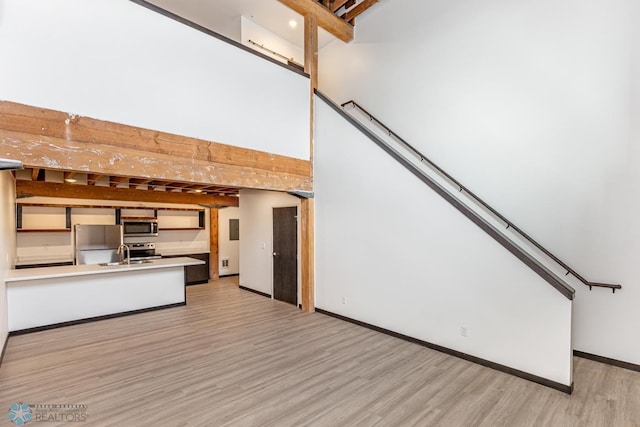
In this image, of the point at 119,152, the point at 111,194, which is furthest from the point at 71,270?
the point at 119,152

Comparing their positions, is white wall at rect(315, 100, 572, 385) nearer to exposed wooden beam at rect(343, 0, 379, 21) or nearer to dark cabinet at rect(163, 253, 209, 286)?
exposed wooden beam at rect(343, 0, 379, 21)

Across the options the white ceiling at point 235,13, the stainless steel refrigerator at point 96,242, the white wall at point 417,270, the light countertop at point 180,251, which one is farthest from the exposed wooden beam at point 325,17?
the stainless steel refrigerator at point 96,242

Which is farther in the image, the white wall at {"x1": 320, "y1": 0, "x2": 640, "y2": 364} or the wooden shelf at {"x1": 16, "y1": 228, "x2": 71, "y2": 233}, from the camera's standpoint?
the wooden shelf at {"x1": 16, "y1": 228, "x2": 71, "y2": 233}

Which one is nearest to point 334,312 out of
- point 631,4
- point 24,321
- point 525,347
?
point 525,347

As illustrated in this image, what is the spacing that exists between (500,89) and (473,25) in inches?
46.7

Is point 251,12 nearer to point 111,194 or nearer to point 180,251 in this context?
point 111,194

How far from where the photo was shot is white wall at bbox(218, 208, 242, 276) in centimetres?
897

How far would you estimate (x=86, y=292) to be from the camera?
5.00m

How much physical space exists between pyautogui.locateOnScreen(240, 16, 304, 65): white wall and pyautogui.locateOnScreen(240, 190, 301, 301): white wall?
320 centimetres

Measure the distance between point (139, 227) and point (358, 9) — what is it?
7.06 m

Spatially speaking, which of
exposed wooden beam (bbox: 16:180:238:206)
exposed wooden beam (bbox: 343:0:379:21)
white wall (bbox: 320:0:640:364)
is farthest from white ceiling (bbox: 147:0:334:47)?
exposed wooden beam (bbox: 16:180:238:206)

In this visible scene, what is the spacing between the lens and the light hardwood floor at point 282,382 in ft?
8.59

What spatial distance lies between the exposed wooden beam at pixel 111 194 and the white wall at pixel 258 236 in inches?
50.8

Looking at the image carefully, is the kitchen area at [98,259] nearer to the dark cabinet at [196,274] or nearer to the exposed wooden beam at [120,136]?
the dark cabinet at [196,274]
